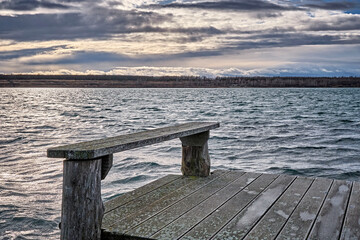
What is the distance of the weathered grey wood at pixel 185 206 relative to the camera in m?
3.73

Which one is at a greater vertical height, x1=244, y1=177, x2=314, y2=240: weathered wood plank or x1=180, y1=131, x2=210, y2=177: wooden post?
x1=180, y1=131, x2=210, y2=177: wooden post

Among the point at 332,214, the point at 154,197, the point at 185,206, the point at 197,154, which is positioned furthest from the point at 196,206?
the point at 197,154

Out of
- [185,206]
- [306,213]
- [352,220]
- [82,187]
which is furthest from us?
[185,206]

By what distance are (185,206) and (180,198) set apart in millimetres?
341

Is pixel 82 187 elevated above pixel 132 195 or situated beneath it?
elevated above

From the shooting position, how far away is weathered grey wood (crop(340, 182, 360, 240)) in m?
3.62

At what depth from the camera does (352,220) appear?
4.04 m

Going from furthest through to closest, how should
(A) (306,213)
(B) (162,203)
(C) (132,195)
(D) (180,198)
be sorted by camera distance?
1. (C) (132,195)
2. (D) (180,198)
3. (B) (162,203)
4. (A) (306,213)

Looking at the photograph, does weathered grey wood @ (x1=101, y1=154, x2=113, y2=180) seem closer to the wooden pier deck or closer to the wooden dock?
the wooden dock

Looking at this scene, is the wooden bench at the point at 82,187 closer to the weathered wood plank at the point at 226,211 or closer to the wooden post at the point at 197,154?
the weathered wood plank at the point at 226,211

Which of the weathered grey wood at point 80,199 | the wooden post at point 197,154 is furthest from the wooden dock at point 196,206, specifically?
the wooden post at point 197,154

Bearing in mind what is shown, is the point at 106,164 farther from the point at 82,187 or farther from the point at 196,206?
the point at 196,206

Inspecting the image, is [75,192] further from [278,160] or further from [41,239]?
[278,160]

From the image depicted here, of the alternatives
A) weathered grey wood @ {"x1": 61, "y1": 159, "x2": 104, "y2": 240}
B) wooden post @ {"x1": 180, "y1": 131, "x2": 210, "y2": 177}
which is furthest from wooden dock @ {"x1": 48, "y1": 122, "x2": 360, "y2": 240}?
wooden post @ {"x1": 180, "y1": 131, "x2": 210, "y2": 177}
